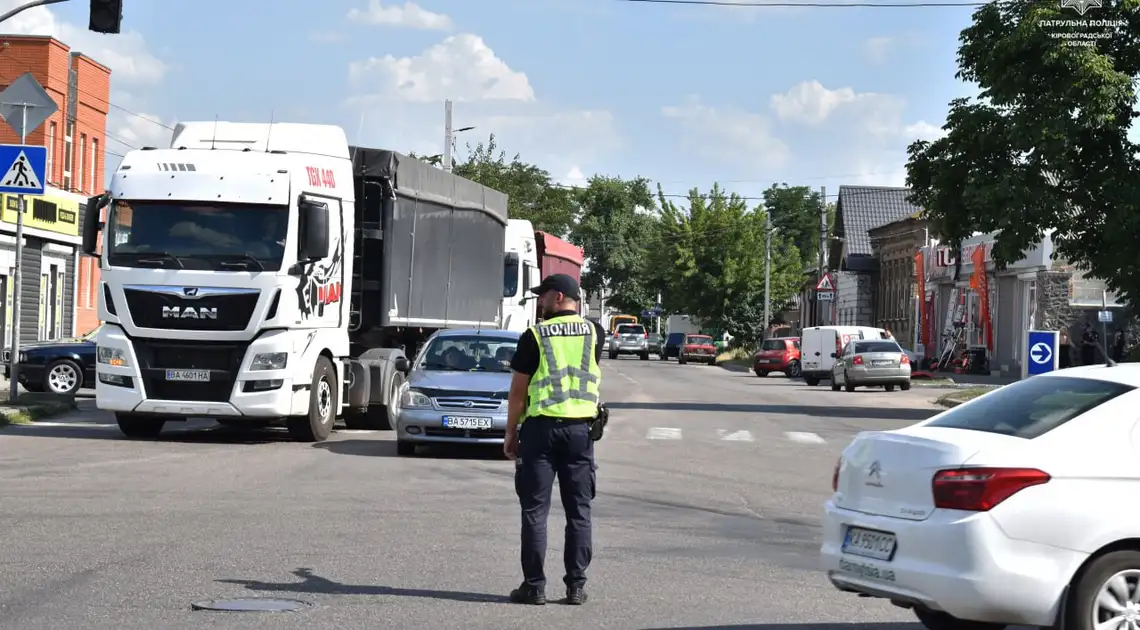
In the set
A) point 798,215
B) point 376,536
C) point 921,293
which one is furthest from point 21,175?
point 798,215

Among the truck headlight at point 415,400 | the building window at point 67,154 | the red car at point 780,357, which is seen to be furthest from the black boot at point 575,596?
the red car at point 780,357

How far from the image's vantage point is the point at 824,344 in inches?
1997

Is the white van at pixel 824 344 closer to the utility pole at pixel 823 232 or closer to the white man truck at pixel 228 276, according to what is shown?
the utility pole at pixel 823 232

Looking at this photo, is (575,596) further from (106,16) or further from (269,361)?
(106,16)

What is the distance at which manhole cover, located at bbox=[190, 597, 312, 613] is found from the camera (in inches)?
325

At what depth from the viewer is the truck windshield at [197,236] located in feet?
62.3

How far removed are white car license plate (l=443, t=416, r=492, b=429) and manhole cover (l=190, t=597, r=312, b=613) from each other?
940cm

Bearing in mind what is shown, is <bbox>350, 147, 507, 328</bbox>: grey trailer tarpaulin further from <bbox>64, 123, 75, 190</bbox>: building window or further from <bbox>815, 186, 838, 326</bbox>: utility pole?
<bbox>815, 186, 838, 326</bbox>: utility pole

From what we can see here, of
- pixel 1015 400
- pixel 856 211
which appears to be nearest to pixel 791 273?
pixel 856 211

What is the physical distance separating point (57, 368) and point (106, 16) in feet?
32.0

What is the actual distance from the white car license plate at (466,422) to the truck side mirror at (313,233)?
263 cm

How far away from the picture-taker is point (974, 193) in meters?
30.9

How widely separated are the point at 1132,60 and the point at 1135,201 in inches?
110

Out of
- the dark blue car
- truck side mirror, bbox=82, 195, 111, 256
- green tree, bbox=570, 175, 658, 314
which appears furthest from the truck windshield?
green tree, bbox=570, 175, 658, 314
